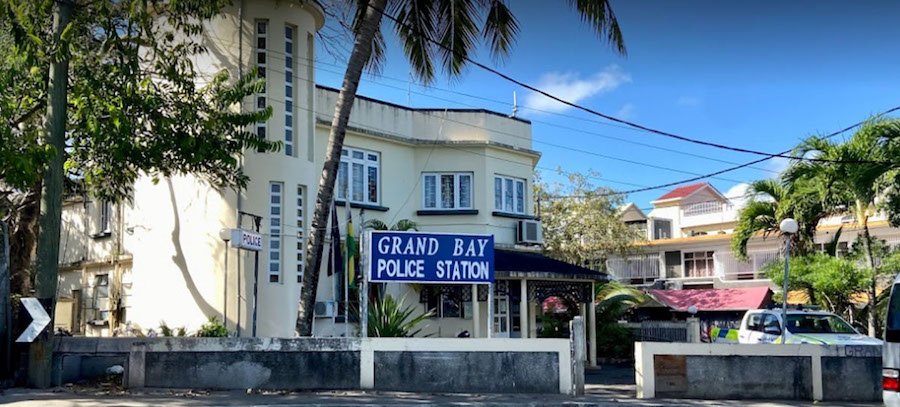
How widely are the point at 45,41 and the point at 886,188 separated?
1828 cm

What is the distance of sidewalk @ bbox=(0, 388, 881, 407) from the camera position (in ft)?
36.6

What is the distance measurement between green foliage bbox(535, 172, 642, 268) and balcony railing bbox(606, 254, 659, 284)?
8.59m

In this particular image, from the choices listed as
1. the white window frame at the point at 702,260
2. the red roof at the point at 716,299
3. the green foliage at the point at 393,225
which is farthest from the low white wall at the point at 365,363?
the white window frame at the point at 702,260

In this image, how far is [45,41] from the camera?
42.1ft

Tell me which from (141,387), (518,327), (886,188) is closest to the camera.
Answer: (141,387)

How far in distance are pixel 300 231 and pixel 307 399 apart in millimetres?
6243

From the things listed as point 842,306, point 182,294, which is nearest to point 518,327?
point 842,306

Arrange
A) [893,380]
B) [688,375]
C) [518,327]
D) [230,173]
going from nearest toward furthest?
[893,380] → [688,375] → [230,173] → [518,327]

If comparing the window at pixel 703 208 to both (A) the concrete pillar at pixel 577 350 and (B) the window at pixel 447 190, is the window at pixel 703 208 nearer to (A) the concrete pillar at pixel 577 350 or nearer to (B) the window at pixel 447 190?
(B) the window at pixel 447 190

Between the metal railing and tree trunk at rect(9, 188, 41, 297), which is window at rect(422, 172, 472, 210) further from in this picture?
tree trunk at rect(9, 188, 41, 297)

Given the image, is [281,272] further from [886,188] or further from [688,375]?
[886,188]

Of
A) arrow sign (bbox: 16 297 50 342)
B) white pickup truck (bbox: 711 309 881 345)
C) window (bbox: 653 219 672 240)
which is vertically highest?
window (bbox: 653 219 672 240)

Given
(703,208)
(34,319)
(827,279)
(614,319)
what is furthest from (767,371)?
(703,208)

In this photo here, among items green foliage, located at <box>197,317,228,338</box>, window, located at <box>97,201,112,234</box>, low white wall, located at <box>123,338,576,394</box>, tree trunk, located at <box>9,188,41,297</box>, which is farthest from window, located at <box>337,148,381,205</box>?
low white wall, located at <box>123,338,576,394</box>
